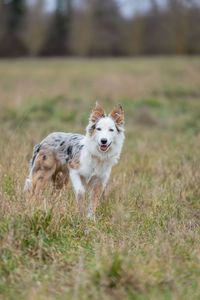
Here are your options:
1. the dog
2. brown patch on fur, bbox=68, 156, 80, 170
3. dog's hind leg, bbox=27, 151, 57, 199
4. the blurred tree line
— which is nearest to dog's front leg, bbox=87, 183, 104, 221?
the dog

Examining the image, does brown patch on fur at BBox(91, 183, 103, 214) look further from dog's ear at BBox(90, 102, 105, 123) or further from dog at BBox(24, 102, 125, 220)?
dog's ear at BBox(90, 102, 105, 123)

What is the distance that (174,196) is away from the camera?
558cm

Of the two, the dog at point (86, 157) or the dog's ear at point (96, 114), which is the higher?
the dog's ear at point (96, 114)

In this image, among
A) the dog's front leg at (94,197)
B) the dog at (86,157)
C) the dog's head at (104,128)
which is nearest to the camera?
the dog's front leg at (94,197)

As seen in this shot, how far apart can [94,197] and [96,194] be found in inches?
2.3

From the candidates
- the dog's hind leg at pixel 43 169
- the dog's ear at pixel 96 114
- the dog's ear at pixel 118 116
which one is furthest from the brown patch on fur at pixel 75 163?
the dog's ear at pixel 118 116

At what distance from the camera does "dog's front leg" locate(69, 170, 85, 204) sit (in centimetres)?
518

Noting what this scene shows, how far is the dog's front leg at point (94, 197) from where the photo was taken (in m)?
4.95

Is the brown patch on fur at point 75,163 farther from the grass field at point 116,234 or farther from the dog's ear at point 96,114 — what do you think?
the dog's ear at point 96,114

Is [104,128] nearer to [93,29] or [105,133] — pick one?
[105,133]

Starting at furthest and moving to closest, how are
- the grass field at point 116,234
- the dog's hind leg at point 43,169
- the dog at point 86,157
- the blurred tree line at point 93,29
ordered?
the blurred tree line at point 93,29 < the dog's hind leg at point 43,169 < the dog at point 86,157 < the grass field at point 116,234

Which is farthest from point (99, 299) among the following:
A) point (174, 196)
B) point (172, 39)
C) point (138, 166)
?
point (172, 39)

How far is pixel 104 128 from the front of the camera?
518 centimetres

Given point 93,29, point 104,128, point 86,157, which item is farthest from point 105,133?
point 93,29
